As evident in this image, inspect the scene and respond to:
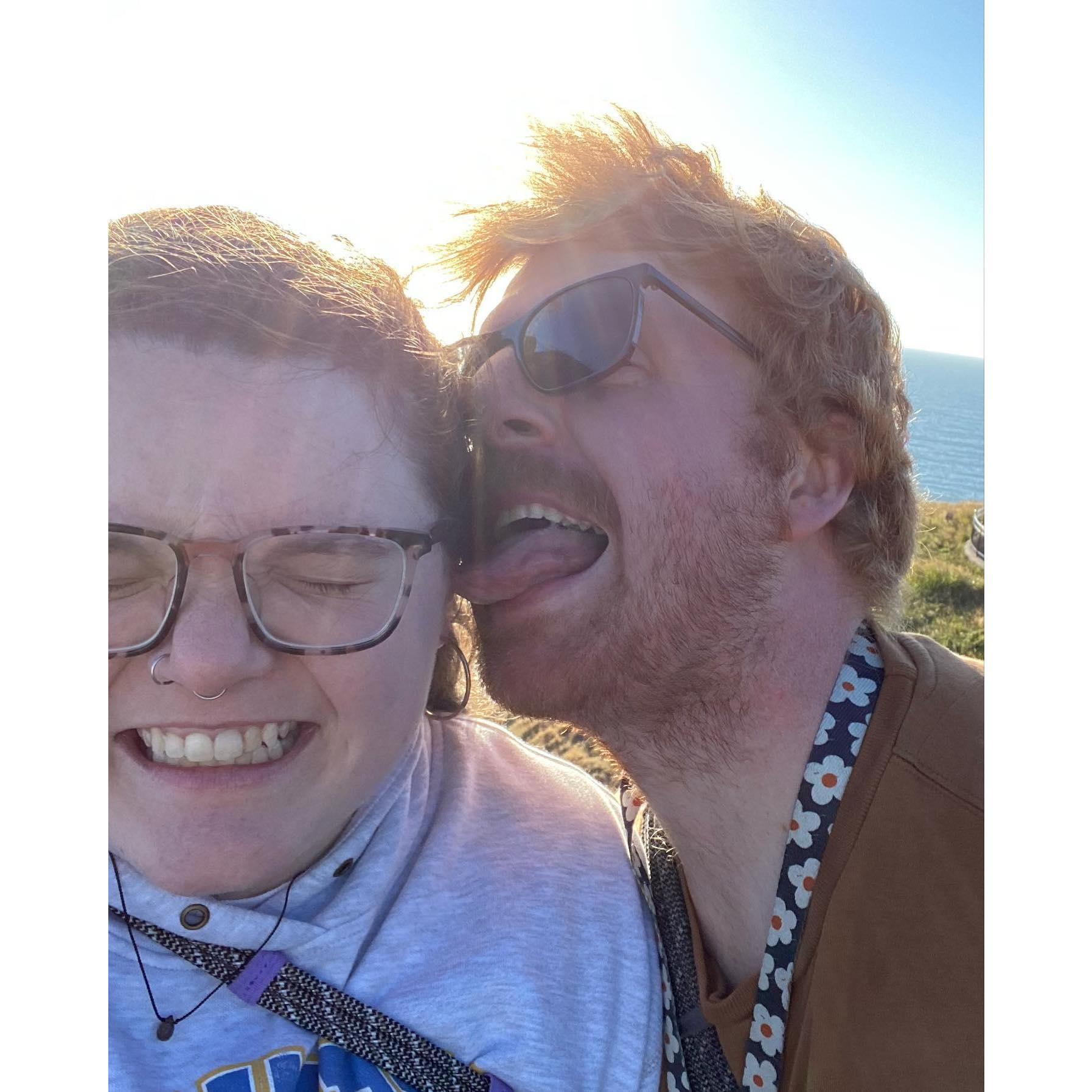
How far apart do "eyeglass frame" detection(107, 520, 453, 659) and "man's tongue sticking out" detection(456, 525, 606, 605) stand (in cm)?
40

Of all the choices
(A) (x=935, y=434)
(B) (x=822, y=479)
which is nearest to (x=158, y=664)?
(B) (x=822, y=479)

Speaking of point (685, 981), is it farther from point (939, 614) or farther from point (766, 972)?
point (939, 614)

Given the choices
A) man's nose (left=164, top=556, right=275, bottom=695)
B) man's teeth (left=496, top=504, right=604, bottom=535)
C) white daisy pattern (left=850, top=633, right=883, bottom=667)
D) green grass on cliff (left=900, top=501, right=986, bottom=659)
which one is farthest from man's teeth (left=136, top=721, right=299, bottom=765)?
green grass on cliff (left=900, top=501, right=986, bottom=659)

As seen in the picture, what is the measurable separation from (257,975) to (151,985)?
0.69 ft

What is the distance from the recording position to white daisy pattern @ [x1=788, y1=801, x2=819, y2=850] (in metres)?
1.72

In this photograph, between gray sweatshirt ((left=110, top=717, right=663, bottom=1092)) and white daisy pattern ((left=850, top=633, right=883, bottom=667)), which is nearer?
gray sweatshirt ((left=110, top=717, right=663, bottom=1092))

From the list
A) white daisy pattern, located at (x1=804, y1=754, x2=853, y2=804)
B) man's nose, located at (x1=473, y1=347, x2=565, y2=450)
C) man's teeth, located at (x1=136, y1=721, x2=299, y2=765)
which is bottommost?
white daisy pattern, located at (x1=804, y1=754, x2=853, y2=804)

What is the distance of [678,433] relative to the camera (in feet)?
6.53

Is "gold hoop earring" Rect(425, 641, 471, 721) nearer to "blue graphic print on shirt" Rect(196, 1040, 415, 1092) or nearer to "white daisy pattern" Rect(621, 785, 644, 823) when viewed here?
"white daisy pattern" Rect(621, 785, 644, 823)

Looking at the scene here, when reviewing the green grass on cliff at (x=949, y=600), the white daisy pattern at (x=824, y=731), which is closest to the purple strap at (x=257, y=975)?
the white daisy pattern at (x=824, y=731)

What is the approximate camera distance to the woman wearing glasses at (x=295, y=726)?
1.31 meters

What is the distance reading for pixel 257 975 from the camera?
1477 mm

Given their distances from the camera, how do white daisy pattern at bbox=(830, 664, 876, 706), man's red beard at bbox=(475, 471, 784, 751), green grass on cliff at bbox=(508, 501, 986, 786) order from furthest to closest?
1. green grass on cliff at bbox=(508, 501, 986, 786)
2. man's red beard at bbox=(475, 471, 784, 751)
3. white daisy pattern at bbox=(830, 664, 876, 706)
